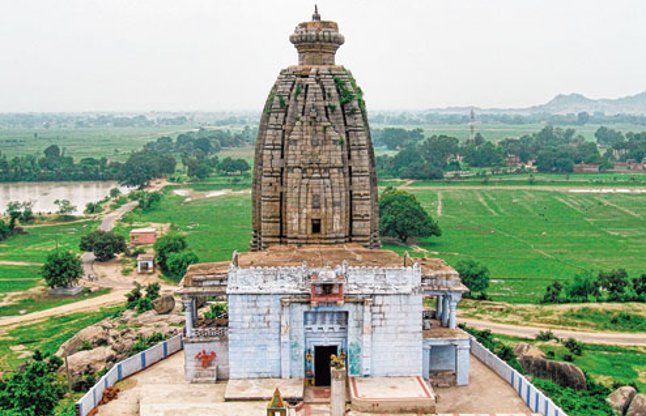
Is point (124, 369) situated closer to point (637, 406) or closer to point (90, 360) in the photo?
point (90, 360)

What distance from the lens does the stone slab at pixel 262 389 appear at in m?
22.2

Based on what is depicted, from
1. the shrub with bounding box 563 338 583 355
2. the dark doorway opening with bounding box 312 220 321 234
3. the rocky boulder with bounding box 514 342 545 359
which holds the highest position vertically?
the dark doorway opening with bounding box 312 220 321 234

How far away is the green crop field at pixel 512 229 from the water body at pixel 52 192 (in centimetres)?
1341

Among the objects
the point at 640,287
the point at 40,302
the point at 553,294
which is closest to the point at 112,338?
the point at 40,302

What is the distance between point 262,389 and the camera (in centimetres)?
2266

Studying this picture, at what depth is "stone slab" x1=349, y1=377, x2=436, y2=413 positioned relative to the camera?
70.3 ft

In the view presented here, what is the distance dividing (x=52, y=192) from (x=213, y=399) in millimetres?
97507

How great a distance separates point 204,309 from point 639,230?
50.2 meters

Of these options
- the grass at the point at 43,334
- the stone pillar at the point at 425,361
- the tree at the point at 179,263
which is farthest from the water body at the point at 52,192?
the stone pillar at the point at 425,361

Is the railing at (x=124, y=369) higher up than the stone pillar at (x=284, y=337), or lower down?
lower down

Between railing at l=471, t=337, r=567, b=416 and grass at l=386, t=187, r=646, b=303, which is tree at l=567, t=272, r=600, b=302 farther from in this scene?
railing at l=471, t=337, r=567, b=416

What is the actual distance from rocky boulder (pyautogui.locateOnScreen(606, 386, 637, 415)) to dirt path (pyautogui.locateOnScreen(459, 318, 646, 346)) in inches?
393

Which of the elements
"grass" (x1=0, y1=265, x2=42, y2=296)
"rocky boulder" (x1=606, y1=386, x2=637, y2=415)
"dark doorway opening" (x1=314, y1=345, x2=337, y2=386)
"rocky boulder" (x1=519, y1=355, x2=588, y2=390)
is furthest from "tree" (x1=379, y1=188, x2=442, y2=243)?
"dark doorway opening" (x1=314, y1=345, x2=337, y2=386)

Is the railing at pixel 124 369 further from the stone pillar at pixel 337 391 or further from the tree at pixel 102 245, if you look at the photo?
the tree at pixel 102 245
